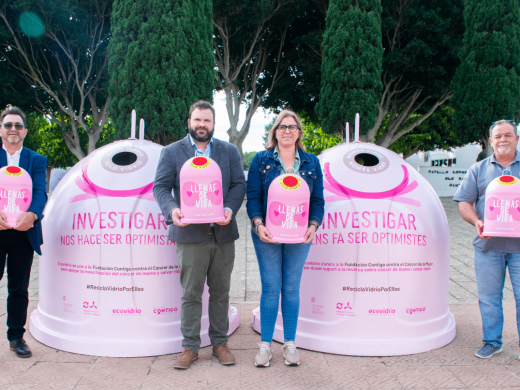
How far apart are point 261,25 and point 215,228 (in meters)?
12.4

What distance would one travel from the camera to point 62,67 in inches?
549

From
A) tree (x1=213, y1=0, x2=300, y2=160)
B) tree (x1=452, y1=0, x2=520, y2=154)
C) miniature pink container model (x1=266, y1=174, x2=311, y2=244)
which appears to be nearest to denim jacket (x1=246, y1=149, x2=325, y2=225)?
miniature pink container model (x1=266, y1=174, x2=311, y2=244)

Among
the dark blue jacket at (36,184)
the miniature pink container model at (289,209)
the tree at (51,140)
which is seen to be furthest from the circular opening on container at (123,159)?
the tree at (51,140)

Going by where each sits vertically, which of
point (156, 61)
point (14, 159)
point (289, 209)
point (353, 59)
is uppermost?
point (353, 59)

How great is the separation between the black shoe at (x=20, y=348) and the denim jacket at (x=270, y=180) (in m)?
1.95

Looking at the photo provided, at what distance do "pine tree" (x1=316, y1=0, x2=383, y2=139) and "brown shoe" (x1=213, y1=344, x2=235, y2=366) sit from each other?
10756mm

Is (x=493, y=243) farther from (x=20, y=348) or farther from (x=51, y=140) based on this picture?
(x=51, y=140)

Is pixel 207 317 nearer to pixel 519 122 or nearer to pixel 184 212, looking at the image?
pixel 184 212

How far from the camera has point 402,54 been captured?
45.6 feet

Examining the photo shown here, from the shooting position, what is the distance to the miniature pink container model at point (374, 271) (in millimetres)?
3105

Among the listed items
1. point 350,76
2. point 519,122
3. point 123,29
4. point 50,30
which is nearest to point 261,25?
point 350,76

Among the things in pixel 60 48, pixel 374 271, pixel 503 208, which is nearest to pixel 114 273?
pixel 374 271

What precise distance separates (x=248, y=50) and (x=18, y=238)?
13139 mm

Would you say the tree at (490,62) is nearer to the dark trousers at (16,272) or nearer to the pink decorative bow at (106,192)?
the pink decorative bow at (106,192)
